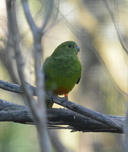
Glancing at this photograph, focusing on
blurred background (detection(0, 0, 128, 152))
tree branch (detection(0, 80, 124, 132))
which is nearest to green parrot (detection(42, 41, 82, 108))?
tree branch (detection(0, 80, 124, 132))

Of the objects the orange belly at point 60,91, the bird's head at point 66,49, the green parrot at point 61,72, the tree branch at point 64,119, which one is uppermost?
the bird's head at point 66,49

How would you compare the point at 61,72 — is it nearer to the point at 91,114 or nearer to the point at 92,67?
the point at 91,114

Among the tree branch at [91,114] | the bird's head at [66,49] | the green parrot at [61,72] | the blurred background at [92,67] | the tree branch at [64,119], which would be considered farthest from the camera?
the blurred background at [92,67]

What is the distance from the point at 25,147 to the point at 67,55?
187cm

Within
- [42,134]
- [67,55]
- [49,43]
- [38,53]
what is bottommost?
[42,134]

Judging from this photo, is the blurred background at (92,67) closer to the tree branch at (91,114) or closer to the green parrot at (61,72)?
the green parrot at (61,72)

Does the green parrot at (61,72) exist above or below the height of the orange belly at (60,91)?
above

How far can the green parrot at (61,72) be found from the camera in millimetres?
3564

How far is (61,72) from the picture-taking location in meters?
3.63

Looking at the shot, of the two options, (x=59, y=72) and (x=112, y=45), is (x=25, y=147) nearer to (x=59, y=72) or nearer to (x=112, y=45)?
(x=59, y=72)

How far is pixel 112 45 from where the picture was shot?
601 centimetres

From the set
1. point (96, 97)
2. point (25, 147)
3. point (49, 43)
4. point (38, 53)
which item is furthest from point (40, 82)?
point (96, 97)

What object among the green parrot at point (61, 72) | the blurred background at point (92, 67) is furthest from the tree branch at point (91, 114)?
the blurred background at point (92, 67)

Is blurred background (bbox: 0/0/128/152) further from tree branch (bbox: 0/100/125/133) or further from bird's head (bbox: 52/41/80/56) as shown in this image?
tree branch (bbox: 0/100/125/133)
